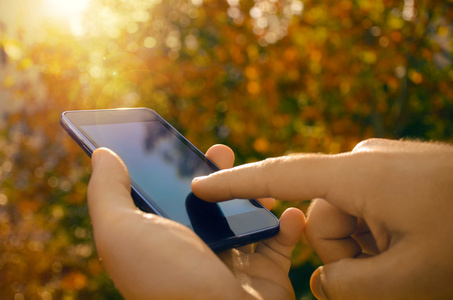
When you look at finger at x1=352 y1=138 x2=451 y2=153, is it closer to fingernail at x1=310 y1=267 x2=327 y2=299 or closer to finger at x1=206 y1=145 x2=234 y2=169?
fingernail at x1=310 y1=267 x2=327 y2=299

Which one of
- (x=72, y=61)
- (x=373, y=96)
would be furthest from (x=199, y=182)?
(x=373, y=96)

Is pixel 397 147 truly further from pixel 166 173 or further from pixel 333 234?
pixel 166 173

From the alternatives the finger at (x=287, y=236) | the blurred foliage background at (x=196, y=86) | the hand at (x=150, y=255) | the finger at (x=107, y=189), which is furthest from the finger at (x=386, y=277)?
the blurred foliage background at (x=196, y=86)

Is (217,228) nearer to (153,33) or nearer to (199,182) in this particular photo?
(199,182)

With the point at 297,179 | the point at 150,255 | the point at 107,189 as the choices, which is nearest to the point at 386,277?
the point at 297,179

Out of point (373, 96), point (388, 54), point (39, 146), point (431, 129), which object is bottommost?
point (39, 146)

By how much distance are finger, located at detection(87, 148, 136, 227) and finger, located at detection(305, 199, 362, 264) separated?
82cm

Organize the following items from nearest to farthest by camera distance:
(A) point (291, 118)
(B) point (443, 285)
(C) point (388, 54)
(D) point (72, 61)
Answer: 1. (B) point (443, 285)
2. (D) point (72, 61)
3. (C) point (388, 54)
4. (A) point (291, 118)

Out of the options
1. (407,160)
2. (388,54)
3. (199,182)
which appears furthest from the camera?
(388,54)

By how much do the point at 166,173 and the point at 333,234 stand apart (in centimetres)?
92

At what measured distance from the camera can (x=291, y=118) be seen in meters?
4.61

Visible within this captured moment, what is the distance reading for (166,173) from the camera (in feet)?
6.64

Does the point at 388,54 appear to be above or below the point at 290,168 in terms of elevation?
above

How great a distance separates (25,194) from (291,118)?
3338mm
